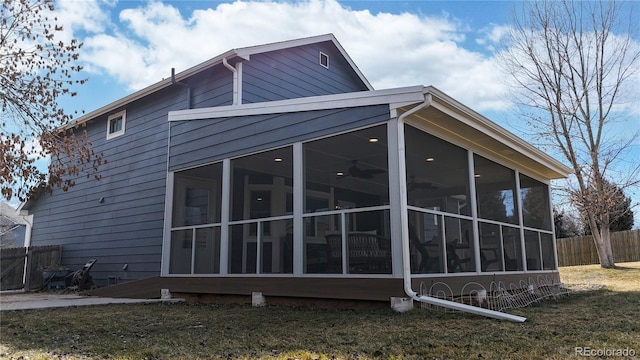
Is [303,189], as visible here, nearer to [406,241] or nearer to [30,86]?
[406,241]

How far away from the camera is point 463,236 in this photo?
656cm

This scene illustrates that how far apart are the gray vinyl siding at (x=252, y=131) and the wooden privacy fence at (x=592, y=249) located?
15.8 metres

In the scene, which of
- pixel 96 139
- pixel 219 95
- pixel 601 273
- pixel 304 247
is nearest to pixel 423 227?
pixel 304 247

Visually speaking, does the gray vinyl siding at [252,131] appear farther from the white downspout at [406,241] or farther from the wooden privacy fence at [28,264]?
the wooden privacy fence at [28,264]

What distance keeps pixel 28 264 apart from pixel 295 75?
313 inches

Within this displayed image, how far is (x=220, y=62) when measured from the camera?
8711 millimetres

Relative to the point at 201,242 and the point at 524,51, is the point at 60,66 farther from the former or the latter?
the point at 524,51

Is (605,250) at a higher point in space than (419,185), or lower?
lower

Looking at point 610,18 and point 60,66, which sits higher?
point 610,18

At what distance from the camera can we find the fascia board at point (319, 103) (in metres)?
5.34

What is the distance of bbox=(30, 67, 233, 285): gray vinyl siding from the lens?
29.9 feet

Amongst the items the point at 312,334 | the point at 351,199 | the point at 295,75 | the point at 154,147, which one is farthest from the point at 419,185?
the point at 154,147

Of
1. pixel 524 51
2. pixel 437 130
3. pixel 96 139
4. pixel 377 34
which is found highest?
pixel 524 51

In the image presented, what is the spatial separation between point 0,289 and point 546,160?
41.4 feet
